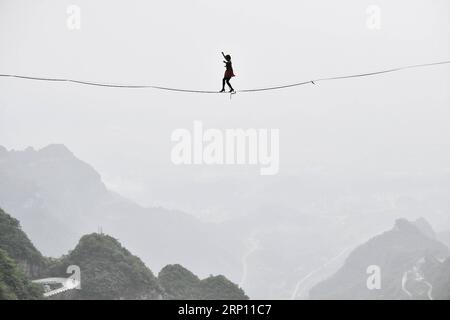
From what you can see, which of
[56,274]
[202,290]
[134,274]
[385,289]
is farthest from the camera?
[385,289]

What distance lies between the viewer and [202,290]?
210 feet

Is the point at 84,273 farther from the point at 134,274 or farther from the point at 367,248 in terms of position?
the point at 367,248

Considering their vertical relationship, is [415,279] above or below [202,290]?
below

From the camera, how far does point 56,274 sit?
54.0m

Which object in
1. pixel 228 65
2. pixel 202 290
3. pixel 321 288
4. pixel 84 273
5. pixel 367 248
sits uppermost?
pixel 228 65

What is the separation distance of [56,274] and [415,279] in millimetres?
110771

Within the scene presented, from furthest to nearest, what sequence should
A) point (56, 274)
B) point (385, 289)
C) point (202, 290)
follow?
1. point (385, 289)
2. point (202, 290)
3. point (56, 274)

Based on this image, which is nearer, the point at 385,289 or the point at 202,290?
the point at 202,290
